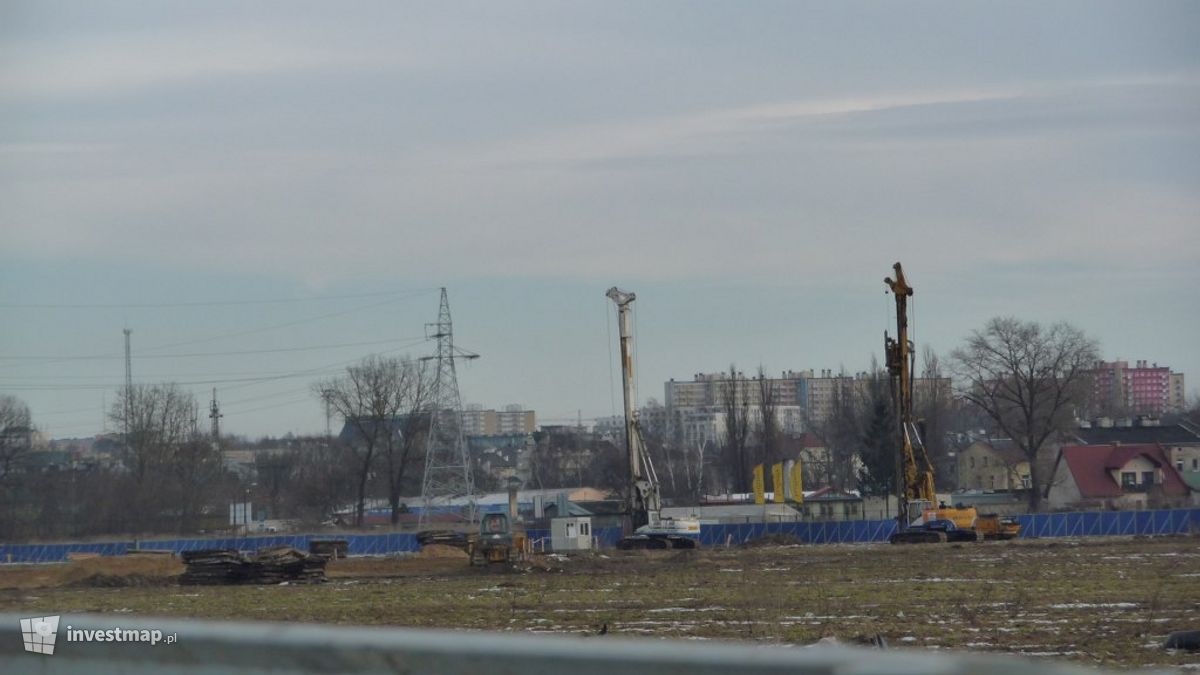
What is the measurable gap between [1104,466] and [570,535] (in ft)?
162

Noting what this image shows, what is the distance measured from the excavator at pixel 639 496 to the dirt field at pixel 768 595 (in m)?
6.12

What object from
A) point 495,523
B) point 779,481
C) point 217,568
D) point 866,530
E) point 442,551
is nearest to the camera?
point 217,568

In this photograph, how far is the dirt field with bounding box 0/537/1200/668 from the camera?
60.6 ft

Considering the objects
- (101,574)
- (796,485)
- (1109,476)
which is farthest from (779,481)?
(101,574)

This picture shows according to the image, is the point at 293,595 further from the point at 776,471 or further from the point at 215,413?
the point at 215,413

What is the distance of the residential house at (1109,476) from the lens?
90.1 m

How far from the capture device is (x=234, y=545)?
2867 inches

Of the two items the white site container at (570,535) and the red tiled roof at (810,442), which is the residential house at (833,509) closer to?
the white site container at (570,535)

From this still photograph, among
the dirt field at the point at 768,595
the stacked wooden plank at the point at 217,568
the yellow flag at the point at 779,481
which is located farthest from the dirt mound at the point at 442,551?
the yellow flag at the point at 779,481

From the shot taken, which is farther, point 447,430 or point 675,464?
point 675,464

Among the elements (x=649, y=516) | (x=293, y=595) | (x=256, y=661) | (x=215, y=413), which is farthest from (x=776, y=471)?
(x=256, y=661)

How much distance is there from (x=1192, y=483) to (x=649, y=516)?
5134cm

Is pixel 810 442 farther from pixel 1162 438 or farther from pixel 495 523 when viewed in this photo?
pixel 495 523

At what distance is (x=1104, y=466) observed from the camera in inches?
3649
